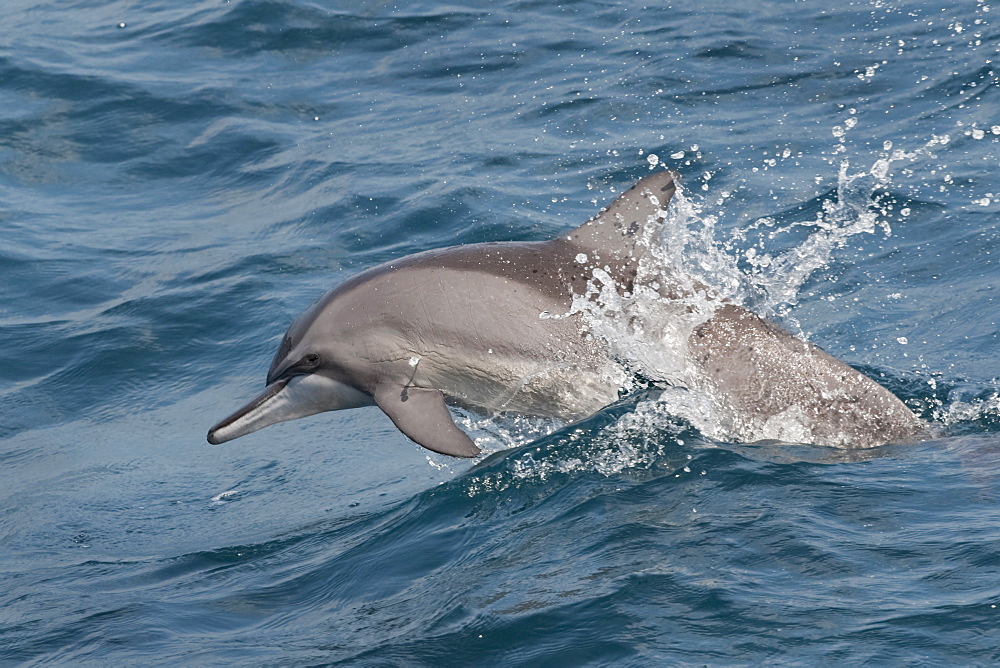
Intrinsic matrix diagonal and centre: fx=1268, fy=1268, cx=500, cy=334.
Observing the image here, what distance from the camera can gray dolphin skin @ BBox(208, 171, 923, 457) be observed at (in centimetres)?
731

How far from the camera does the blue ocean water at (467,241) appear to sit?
19.3 feet

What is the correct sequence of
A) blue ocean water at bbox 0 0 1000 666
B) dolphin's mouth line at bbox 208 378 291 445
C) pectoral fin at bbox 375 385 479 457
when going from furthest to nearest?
dolphin's mouth line at bbox 208 378 291 445
pectoral fin at bbox 375 385 479 457
blue ocean water at bbox 0 0 1000 666

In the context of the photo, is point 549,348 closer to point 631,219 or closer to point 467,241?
point 631,219

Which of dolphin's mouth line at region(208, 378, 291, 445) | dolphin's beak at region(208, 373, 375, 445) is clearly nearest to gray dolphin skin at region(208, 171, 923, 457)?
dolphin's beak at region(208, 373, 375, 445)

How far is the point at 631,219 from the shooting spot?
7.40m

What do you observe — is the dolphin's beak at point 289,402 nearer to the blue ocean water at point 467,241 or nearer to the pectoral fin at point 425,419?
the pectoral fin at point 425,419

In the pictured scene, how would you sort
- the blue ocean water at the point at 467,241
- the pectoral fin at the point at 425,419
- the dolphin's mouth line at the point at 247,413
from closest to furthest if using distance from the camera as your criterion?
Answer: 1. the blue ocean water at the point at 467,241
2. the pectoral fin at the point at 425,419
3. the dolphin's mouth line at the point at 247,413

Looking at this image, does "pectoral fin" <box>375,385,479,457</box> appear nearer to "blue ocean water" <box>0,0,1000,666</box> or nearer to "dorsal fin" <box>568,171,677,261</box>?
"blue ocean water" <box>0,0,1000,666</box>

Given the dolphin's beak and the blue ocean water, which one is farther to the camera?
the dolphin's beak

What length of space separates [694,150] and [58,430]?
23.0 ft

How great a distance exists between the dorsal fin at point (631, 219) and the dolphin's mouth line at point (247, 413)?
2.07 meters

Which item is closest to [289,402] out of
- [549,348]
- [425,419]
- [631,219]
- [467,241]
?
[425,419]

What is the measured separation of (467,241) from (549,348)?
188 inches

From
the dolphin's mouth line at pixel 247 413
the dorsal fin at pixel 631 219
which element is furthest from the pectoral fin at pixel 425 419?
the dorsal fin at pixel 631 219
